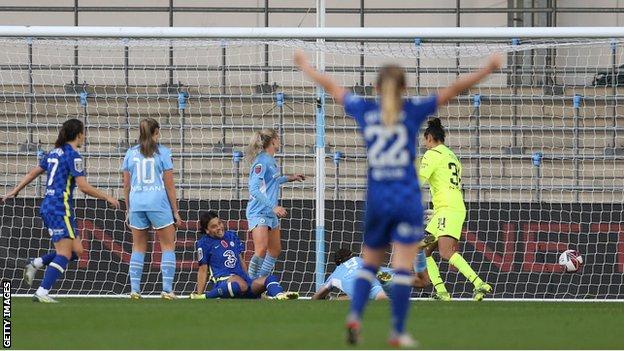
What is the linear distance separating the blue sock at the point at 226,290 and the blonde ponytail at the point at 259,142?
4.10 feet

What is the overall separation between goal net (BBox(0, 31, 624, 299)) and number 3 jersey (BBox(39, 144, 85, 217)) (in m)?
3.02

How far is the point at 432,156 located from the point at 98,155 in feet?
19.4

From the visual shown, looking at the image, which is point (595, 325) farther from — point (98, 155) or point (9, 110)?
point (9, 110)

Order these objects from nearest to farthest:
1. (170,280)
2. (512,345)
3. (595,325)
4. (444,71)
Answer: (512,345) → (595,325) → (170,280) → (444,71)

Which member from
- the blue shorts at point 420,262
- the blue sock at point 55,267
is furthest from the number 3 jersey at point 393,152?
the blue shorts at point 420,262

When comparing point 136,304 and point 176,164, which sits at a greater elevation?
point 176,164

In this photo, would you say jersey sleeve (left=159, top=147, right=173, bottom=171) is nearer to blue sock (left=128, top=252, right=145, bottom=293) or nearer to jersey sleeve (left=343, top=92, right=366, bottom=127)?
blue sock (left=128, top=252, right=145, bottom=293)

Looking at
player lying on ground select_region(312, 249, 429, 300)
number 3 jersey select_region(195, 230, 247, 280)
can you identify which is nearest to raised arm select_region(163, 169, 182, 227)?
number 3 jersey select_region(195, 230, 247, 280)

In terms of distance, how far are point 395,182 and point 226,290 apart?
20.2ft

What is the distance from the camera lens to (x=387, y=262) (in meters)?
16.5

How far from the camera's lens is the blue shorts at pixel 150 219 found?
12734 millimetres

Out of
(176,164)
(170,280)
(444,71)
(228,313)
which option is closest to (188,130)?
(176,164)

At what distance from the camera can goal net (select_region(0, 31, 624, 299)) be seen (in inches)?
618

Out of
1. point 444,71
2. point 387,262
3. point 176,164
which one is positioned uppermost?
point 444,71
